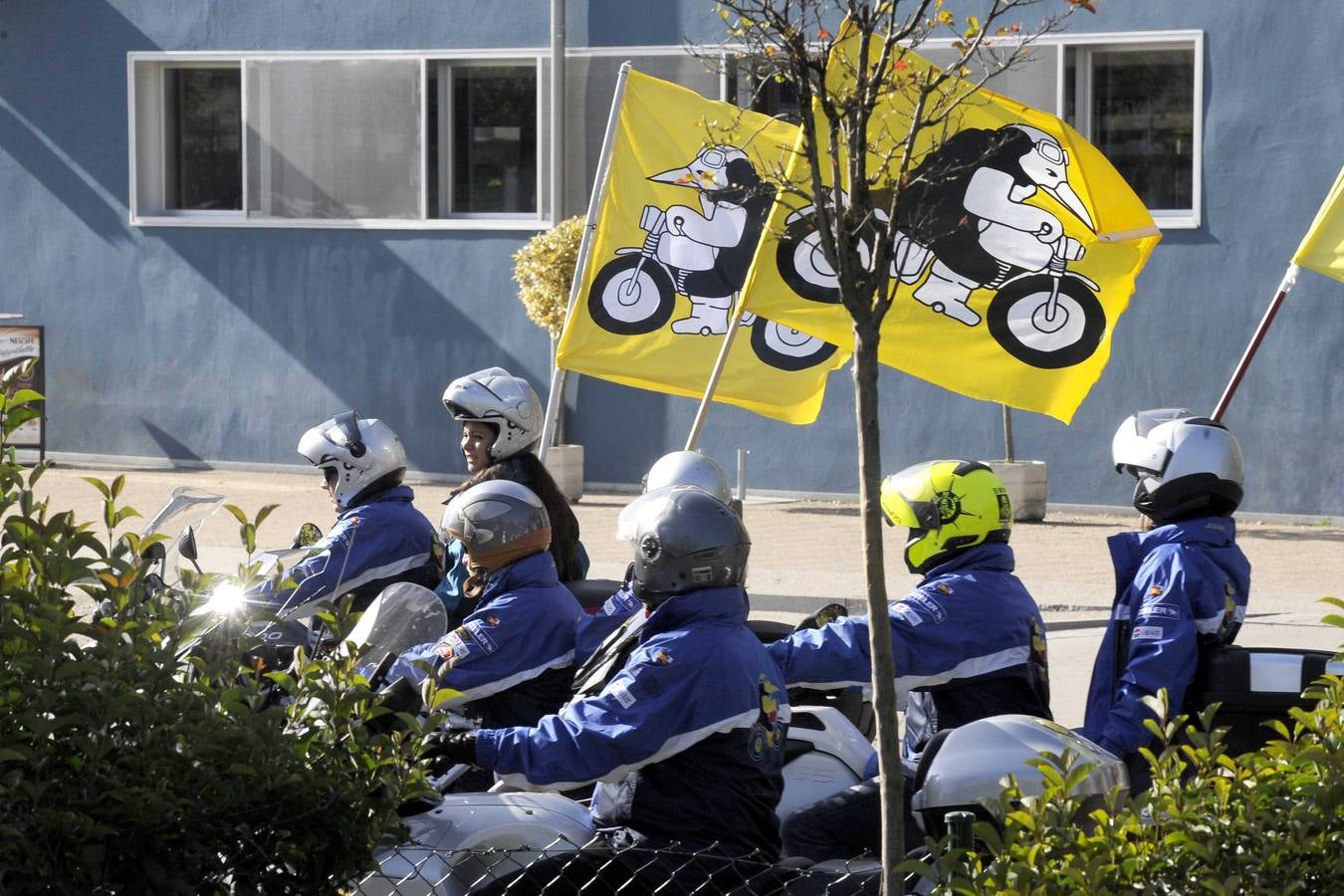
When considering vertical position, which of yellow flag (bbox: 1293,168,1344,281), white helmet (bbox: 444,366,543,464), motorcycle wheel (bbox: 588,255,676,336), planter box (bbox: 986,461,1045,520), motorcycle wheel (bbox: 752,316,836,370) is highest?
yellow flag (bbox: 1293,168,1344,281)

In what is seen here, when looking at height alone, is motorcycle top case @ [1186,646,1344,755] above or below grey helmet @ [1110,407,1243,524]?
below

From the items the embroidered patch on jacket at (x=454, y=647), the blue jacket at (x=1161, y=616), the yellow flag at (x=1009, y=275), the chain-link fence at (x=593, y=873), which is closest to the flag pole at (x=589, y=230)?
the yellow flag at (x=1009, y=275)

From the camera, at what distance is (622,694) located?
4418 mm

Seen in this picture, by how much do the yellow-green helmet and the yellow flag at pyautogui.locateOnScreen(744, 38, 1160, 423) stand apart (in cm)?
286

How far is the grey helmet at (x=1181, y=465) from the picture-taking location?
5.77 meters

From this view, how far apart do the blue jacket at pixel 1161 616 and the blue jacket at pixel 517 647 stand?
1.55 meters

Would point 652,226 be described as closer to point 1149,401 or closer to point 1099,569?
point 1099,569

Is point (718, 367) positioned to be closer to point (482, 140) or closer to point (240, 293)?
point (482, 140)

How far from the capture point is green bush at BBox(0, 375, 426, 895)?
10.0 feet

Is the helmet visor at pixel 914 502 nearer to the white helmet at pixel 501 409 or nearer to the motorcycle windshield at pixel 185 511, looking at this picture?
the motorcycle windshield at pixel 185 511

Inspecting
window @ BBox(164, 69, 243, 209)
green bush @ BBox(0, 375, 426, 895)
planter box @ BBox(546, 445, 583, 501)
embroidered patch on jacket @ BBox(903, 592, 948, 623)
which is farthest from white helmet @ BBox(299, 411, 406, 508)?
window @ BBox(164, 69, 243, 209)

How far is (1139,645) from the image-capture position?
5.49m

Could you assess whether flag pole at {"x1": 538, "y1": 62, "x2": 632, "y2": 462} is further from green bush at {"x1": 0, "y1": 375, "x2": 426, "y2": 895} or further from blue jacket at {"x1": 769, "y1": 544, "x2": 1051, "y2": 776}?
green bush at {"x1": 0, "y1": 375, "x2": 426, "y2": 895}

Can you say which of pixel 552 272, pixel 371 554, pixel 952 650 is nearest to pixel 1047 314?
pixel 371 554
